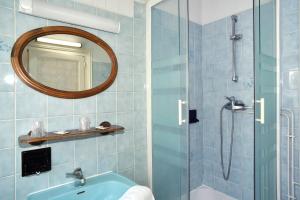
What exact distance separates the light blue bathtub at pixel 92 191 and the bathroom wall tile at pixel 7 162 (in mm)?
204

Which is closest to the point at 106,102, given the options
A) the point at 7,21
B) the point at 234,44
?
the point at 7,21

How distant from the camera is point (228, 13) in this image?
216 cm

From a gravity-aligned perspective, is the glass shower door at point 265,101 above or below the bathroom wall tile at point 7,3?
below

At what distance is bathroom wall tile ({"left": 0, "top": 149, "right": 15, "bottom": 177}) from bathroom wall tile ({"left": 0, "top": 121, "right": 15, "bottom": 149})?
0.04 m

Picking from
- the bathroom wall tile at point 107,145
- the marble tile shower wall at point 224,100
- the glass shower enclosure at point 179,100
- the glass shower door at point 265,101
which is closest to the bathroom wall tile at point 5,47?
the bathroom wall tile at point 107,145

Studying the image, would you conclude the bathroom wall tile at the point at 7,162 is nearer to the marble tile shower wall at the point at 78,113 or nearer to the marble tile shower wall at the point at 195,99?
the marble tile shower wall at the point at 78,113

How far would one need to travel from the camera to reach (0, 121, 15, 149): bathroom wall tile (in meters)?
1.14

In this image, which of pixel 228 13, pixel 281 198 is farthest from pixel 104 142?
pixel 228 13

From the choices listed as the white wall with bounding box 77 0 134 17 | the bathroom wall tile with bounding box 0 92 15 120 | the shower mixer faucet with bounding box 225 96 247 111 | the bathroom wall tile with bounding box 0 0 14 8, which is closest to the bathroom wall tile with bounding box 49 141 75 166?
the bathroom wall tile with bounding box 0 92 15 120

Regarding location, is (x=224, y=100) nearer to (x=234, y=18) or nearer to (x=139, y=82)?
(x=234, y=18)

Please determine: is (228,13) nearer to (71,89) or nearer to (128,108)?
(128,108)

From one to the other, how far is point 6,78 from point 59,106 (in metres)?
0.35

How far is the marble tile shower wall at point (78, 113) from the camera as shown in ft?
3.82

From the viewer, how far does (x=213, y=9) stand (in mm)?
2307
